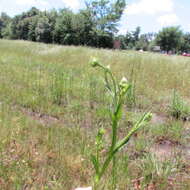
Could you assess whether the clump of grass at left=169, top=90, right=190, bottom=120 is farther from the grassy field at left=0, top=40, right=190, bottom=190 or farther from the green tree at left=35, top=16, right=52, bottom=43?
the green tree at left=35, top=16, right=52, bottom=43

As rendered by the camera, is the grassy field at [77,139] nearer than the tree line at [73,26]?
Yes

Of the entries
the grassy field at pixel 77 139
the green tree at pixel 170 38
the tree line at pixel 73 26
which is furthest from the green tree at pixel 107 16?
the grassy field at pixel 77 139

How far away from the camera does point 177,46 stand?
61625mm

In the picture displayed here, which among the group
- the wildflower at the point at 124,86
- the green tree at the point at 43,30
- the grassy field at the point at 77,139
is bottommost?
the grassy field at the point at 77,139

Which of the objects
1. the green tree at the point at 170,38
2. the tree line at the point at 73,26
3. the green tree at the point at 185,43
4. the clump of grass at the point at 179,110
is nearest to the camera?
the clump of grass at the point at 179,110

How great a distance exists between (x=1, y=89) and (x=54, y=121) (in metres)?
1.83

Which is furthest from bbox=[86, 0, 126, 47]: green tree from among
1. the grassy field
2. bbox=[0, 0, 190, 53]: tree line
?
the grassy field

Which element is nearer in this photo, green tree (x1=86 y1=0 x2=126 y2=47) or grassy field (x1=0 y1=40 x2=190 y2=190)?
grassy field (x1=0 y1=40 x2=190 y2=190)

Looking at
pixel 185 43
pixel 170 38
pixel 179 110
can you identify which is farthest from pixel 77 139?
pixel 185 43

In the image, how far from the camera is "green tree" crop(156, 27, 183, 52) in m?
60.1

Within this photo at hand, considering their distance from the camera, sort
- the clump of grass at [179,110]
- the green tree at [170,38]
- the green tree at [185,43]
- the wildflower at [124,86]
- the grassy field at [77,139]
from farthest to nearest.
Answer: the green tree at [185,43] → the green tree at [170,38] → the clump of grass at [179,110] → the grassy field at [77,139] → the wildflower at [124,86]

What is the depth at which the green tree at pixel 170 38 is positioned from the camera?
60125mm

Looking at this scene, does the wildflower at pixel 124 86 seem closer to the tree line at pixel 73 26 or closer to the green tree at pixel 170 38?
the tree line at pixel 73 26

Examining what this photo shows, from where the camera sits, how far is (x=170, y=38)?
60.6m
